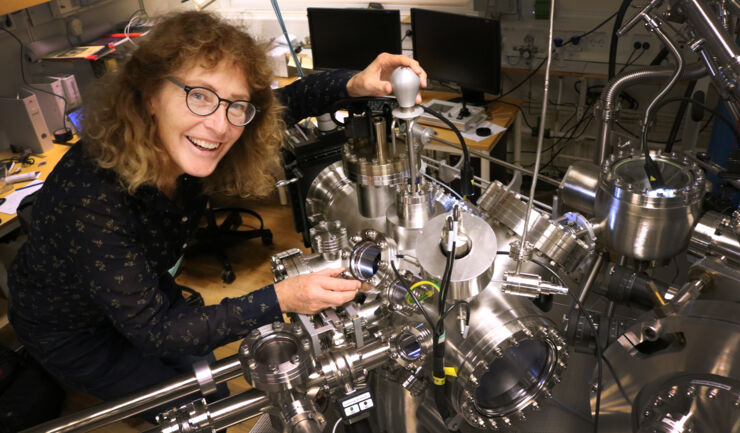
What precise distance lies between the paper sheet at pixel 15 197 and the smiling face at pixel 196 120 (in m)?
1.60

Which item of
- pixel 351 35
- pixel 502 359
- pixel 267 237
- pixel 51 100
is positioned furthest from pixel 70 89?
pixel 502 359

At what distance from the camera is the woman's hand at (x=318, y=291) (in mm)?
1012

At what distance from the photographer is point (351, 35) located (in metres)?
3.08

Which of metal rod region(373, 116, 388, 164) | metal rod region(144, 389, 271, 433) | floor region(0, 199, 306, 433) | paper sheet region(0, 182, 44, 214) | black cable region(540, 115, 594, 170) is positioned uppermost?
metal rod region(373, 116, 388, 164)

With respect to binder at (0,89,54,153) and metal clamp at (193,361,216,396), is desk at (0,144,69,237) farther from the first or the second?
metal clamp at (193,361,216,396)

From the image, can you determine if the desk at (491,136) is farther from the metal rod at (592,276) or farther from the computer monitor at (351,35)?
the metal rod at (592,276)

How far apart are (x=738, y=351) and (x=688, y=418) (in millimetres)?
129

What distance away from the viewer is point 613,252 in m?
1.06

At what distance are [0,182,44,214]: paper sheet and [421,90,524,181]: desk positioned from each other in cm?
175

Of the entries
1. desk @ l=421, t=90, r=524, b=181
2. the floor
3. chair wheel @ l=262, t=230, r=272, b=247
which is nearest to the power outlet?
the floor

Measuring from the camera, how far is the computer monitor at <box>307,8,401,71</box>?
9.71ft

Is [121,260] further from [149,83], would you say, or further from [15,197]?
[15,197]

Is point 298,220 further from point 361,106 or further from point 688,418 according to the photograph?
point 688,418

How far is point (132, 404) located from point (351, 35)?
8.46ft
